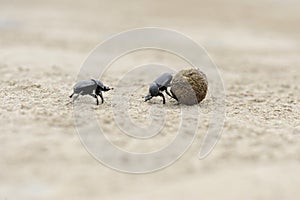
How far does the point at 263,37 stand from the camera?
12.1 metres

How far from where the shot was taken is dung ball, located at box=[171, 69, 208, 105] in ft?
17.3

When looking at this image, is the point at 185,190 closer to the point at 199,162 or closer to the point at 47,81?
the point at 199,162

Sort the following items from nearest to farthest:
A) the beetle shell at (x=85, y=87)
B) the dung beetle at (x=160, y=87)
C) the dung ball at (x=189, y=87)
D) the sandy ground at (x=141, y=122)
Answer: the sandy ground at (x=141, y=122) → the beetle shell at (x=85, y=87) → the dung ball at (x=189, y=87) → the dung beetle at (x=160, y=87)

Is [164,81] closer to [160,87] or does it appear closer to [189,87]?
[160,87]

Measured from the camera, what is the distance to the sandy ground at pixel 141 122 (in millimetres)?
3238

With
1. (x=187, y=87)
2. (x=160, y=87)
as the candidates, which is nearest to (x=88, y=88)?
(x=160, y=87)

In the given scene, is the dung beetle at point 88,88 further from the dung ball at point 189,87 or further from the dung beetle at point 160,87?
the dung ball at point 189,87

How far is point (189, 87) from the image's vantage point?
17.3 feet

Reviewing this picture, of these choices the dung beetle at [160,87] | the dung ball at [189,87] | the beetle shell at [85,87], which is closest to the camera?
the beetle shell at [85,87]

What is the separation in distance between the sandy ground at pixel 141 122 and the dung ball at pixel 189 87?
15 cm

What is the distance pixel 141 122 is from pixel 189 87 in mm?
990

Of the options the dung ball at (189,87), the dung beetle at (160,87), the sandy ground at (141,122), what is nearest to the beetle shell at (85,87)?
the sandy ground at (141,122)

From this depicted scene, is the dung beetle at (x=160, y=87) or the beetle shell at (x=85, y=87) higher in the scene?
the dung beetle at (x=160, y=87)

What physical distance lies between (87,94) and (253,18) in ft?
34.1
